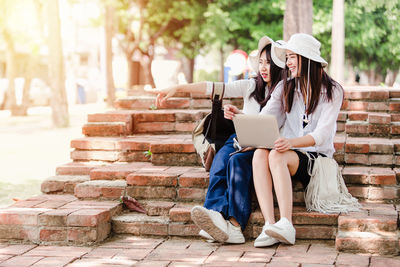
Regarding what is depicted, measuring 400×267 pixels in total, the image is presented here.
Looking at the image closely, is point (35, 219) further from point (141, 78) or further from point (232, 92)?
point (141, 78)

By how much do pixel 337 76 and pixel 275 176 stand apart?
37.4ft

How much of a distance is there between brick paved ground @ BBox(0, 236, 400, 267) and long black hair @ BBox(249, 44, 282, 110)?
4.06 ft

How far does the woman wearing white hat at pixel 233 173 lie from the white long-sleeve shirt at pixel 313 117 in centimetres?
17

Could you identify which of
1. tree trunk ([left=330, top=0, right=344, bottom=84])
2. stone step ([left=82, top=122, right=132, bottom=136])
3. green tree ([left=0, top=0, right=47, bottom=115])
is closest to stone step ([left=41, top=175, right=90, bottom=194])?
stone step ([left=82, top=122, right=132, bottom=136])

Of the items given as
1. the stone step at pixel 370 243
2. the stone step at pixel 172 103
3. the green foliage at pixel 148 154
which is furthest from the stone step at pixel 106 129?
the stone step at pixel 370 243

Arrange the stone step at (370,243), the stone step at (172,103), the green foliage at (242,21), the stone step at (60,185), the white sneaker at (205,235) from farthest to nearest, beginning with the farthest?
1. the green foliage at (242,21)
2. the stone step at (172,103)
3. the stone step at (60,185)
4. the white sneaker at (205,235)
5. the stone step at (370,243)

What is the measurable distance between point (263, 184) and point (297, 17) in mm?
6330

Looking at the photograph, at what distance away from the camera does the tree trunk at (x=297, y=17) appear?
35.0 ft

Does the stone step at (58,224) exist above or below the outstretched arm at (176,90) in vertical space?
below

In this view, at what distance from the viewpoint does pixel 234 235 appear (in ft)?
16.0

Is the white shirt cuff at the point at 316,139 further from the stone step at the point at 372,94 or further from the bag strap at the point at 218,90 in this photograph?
the stone step at the point at 372,94

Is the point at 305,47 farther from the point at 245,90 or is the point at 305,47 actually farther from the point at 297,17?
the point at 297,17

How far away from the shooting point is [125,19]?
2886 cm

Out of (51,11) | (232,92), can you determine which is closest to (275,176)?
(232,92)
